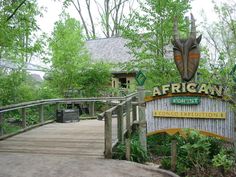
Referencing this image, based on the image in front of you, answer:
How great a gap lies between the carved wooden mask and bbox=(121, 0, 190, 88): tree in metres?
1.41

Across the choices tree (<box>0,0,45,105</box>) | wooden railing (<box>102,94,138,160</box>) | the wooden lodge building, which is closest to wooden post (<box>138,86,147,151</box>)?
wooden railing (<box>102,94,138,160</box>)

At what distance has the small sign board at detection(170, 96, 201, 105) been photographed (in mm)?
6289

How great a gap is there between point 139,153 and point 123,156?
316 mm

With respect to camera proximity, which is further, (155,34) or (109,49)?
(109,49)

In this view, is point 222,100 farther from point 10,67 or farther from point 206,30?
point 10,67

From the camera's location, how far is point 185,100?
20.9 feet

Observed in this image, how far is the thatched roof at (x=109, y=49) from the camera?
2503cm

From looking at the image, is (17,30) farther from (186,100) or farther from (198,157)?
(198,157)

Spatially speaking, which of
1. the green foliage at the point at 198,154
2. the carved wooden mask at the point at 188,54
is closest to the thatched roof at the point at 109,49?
the carved wooden mask at the point at 188,54

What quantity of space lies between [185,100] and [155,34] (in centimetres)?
301

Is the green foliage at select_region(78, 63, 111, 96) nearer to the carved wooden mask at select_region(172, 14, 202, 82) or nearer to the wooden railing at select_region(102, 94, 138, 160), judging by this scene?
the wooden railing at select_region(102, 94, 138, 160)

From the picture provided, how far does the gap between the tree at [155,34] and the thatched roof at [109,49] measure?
1514 centimetres

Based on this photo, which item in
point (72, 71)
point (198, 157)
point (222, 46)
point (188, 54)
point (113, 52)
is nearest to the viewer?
point (198, 157)

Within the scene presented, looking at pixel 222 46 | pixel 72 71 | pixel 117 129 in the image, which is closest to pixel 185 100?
pixel 117 129
